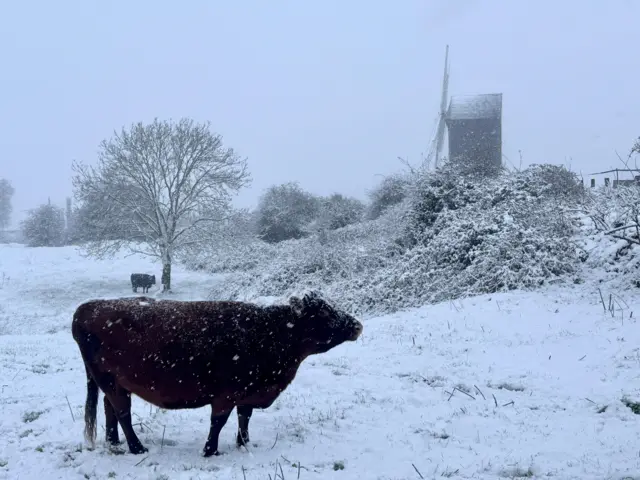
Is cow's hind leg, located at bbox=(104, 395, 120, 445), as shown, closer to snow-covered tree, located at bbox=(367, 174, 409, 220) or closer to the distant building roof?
snow-covered tree, located at bbox=(367, 174, 409, 220)

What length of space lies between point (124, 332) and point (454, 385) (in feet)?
14.5

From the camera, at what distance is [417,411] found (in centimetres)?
600

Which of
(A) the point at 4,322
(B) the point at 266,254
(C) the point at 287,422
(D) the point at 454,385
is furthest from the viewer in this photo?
(B) the point at 266,254

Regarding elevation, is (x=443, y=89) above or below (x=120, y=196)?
above

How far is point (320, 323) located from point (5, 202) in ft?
249

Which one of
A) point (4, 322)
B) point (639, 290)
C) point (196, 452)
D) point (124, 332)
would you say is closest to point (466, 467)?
point (196, 452)

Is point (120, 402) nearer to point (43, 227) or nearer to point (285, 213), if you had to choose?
point (285, 213)

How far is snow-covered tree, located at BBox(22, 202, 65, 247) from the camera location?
50156 mm

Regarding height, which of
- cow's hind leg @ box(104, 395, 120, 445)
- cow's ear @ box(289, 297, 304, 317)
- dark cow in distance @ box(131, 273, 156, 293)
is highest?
cow's ear @ box(289, 297, 304, 317)

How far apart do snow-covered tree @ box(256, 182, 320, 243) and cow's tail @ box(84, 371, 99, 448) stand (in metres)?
31.4

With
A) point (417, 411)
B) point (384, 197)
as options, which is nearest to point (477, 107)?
point (384, 197)

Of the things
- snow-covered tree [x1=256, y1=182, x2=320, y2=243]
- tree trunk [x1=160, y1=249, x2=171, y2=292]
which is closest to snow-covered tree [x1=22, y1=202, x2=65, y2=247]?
snow-covered tree [x1=256, y1=182, x2=320, y2=243]

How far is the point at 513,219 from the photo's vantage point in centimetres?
1474

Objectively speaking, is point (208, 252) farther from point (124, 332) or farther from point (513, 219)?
point (124, 332)
